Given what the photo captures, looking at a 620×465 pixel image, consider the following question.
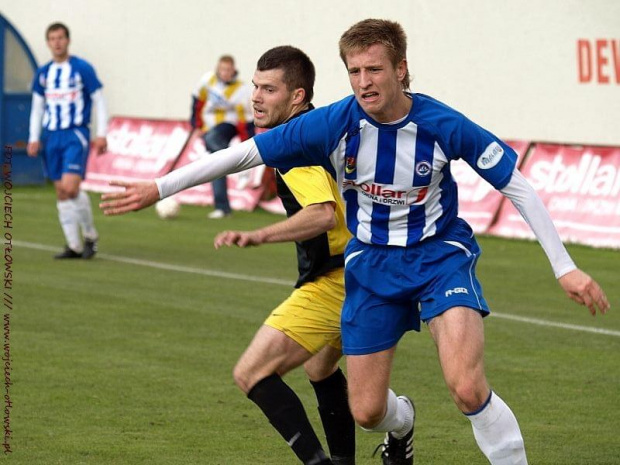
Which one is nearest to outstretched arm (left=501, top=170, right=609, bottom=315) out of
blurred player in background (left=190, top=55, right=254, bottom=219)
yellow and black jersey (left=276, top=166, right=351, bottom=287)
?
yellow and black jersey (left=276, top=166, right=351, bottom=287)

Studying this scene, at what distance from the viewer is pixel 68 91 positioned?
14180 mm

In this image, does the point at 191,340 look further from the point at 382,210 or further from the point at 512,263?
the point at 512,263

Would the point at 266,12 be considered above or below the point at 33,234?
above

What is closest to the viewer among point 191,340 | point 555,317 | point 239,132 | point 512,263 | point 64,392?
point 64,392

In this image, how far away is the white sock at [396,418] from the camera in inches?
235

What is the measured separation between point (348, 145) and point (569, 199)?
10315mm

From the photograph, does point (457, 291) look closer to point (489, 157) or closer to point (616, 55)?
point (489, 157)

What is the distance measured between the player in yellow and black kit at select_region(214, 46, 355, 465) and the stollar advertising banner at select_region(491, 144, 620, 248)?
30.0 ft

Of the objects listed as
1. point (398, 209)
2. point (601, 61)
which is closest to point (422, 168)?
point (398, 209)

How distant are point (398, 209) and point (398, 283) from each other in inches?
11.8

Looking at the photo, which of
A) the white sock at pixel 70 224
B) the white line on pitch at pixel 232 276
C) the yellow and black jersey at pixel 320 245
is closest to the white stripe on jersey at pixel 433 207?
the yellow and black jersey at pixel 320 245

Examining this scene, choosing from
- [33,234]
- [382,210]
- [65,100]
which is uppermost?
[382,210]

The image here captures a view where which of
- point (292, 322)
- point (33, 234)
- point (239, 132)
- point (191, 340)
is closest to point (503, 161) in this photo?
point (292, 322)

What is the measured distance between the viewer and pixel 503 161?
538 centimetres
